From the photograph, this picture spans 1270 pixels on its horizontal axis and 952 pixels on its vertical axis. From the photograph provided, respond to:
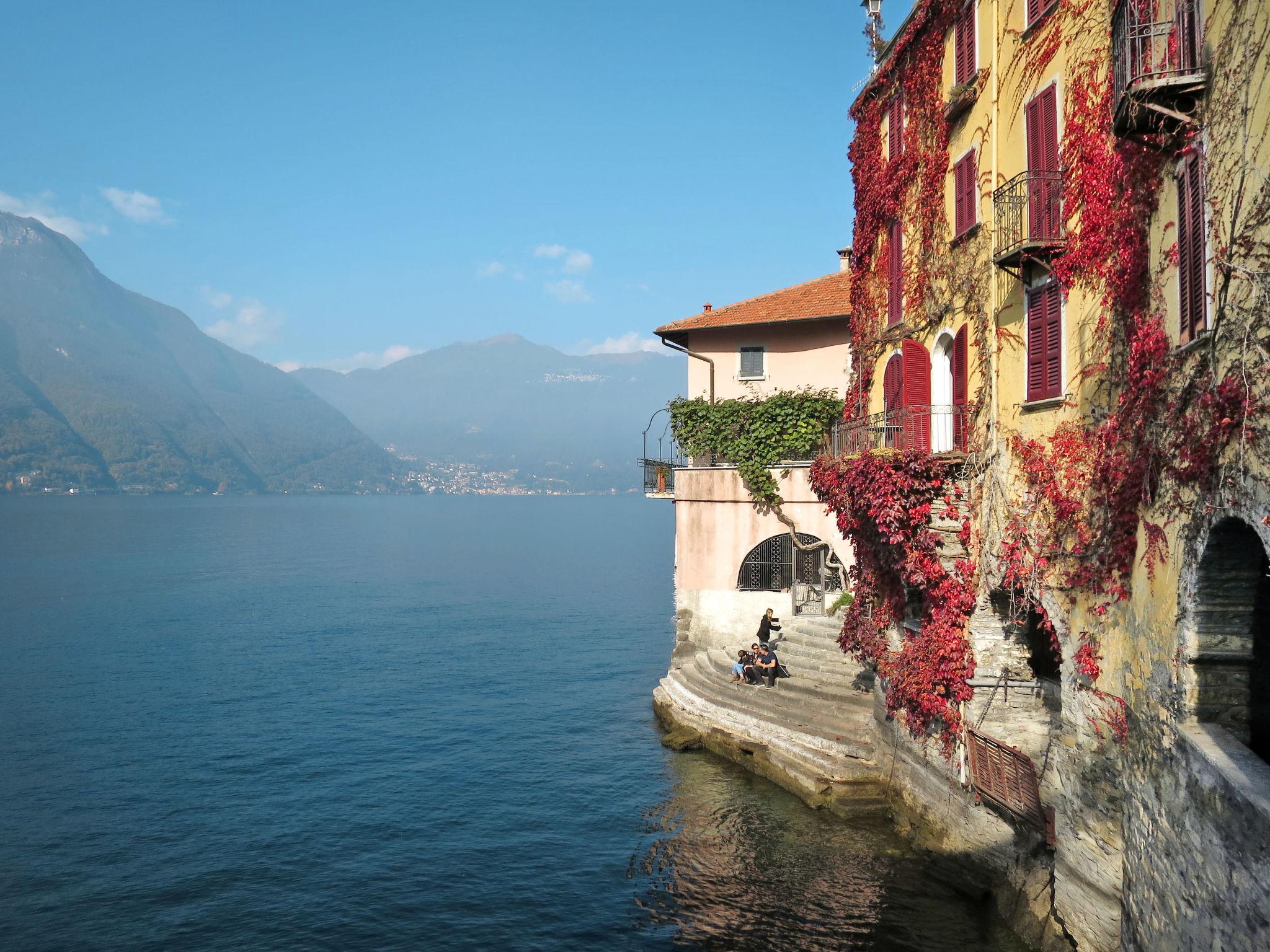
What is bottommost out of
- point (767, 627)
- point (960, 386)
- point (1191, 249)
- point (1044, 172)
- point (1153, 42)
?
point (767, 627)

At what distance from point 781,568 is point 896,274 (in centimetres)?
1146

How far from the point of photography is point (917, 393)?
2020 centimetres

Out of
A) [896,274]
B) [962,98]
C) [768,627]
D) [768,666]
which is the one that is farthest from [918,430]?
[768,627]

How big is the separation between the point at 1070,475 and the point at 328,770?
67.0 ft

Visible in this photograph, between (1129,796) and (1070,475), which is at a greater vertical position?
(1070,475)

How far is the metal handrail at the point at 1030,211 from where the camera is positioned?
14.5 meters

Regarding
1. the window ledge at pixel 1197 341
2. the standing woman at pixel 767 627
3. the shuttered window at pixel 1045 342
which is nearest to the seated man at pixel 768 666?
the standing woman at pixel 767 627

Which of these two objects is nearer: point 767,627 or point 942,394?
point 942,394

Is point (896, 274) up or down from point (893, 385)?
up

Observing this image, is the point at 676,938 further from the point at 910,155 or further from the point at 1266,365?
the point at 910,155

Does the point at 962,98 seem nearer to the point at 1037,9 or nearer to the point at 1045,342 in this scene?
the point at 1037,9

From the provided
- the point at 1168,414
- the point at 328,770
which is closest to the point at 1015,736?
the point at 1168,414

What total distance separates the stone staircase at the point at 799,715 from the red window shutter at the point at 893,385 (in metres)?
6.94

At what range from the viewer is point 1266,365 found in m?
8.95
